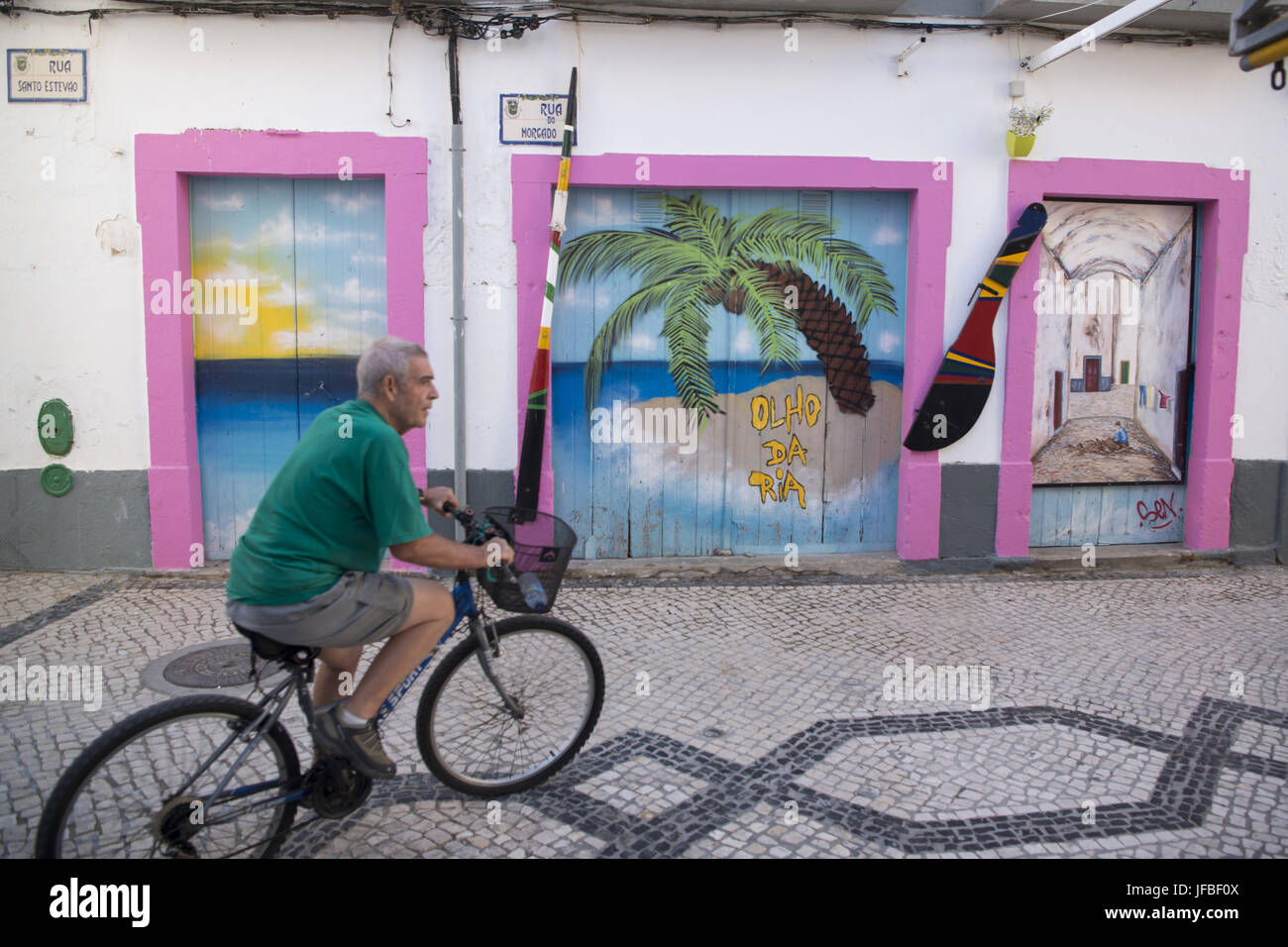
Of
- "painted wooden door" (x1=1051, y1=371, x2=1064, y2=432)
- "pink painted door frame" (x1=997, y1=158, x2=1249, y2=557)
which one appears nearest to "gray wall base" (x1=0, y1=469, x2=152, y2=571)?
"pink painted door frame" (x1=997, y1=158, x2=1249, y2=557)

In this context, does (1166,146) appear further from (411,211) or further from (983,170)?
(411,211)

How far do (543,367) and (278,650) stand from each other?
387 centimetres

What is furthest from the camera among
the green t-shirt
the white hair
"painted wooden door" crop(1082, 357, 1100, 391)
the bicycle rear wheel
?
"painted wooden door" crop(1082, 357, 1100, 391)

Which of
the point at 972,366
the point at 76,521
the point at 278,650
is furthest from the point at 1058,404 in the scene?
the point at 76,521

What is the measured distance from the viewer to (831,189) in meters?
6.77

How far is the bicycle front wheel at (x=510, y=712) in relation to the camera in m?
3.19

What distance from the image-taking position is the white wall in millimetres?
6191

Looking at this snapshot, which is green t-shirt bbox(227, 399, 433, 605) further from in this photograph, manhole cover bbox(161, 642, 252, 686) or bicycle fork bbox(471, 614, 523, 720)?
manhole cover bbox(161, 642, 252, 686)

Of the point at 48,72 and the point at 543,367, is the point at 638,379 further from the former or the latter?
the point at 48,72

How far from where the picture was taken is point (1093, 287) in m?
7.11

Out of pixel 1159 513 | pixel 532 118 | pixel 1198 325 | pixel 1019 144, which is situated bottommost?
pixel 1159 513

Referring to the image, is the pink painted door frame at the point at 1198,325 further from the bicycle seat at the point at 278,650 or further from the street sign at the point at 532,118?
the bicycle seat at the point at 278,650

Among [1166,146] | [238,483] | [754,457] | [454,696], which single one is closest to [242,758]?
[454,696]

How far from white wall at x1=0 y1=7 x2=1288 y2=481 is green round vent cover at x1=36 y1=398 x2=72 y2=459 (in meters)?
0.07
